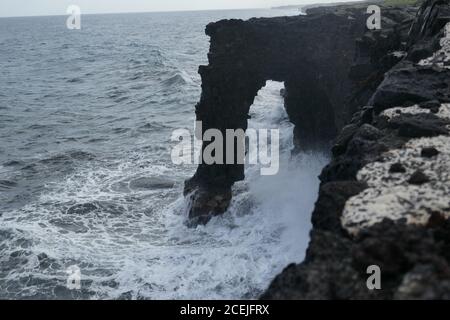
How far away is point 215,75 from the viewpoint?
95.0ft

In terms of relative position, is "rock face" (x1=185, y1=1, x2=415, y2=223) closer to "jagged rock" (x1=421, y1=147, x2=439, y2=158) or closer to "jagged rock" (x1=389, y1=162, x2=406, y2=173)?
"jagged rock" (x1=421, y1=147, x2=439, y2=158)

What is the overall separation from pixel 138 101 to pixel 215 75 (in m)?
34.1

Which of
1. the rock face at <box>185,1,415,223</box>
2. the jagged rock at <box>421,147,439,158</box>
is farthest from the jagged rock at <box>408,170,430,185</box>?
the rock face at <box>185,1,415,223</box>

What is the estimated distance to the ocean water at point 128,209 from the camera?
2122 centimetres

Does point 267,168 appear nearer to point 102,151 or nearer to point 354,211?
point 102,151

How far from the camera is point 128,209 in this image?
2972cm

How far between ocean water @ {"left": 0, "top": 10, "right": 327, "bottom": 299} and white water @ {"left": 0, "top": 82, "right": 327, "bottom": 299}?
0.22 feet

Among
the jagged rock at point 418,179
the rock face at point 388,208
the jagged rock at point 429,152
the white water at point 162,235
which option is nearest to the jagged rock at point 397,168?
the rock face at point 388,208

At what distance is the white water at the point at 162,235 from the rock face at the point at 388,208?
360 inches

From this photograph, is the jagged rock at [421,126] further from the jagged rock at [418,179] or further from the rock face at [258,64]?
the rock face at [258,64]

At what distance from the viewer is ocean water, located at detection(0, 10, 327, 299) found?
69.6ft

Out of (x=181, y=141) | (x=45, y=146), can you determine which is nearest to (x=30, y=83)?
(x=45, y=146)

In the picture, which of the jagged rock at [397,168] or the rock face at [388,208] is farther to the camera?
the jagged rock at [397,168]

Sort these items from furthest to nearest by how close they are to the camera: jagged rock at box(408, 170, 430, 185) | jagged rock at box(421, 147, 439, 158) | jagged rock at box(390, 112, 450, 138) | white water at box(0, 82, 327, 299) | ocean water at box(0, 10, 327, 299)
Answer: ocean water at box(0, 10, 327, 299) < white water at box(0, 82, 327, 299) < jagged rock at box(390, 112, 450, 138) < jagged rock at box(421, 147, 439, 158) < jagged rock at box(408, 170, 430, 185)
